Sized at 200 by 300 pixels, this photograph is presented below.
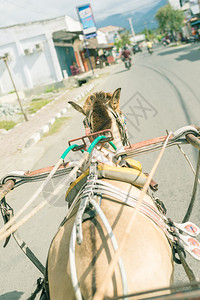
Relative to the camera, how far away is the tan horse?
1.32 m

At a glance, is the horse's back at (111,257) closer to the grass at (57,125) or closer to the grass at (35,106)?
the grass at (57,125)

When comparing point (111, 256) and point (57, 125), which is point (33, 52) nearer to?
point (57, 125)

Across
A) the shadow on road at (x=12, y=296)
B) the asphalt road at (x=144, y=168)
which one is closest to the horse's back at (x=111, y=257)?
the asphalt road at (x=144, y=168)

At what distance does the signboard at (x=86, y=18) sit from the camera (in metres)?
30.3

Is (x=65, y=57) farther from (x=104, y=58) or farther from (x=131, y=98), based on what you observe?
(x=131, y=98)

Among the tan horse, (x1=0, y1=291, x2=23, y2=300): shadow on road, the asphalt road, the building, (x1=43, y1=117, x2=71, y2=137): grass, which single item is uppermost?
the building

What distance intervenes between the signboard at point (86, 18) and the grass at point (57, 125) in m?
21.1

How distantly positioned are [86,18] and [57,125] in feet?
76.7

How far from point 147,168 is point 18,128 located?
8.52m

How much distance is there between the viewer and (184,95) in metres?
10.2

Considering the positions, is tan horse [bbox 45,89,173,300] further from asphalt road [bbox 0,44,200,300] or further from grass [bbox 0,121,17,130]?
grass [bbox 0,121,17,130]

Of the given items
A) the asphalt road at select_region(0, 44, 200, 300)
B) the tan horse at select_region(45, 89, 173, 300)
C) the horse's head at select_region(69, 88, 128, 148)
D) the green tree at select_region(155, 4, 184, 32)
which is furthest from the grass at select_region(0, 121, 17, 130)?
the green tree at select_region(155, 4, 184, 32)

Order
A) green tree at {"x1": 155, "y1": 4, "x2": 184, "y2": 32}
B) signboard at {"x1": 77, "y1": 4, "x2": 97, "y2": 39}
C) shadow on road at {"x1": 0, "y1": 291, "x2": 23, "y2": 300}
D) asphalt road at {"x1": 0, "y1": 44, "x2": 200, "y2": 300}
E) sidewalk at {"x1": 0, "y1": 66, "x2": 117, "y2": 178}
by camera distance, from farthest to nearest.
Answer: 1. green tree at {"x1": 155, "y1": 4, "x2": 184, "y2": 32}
2. signboard at {"x1": 77, "y1": 4, "x2": 97, "y2": 39}
3. sidewalk at {"x1": 0, "y1": 66, "x2": 117, "y2": 178}
4. asphalt road at {"x1": 0, "y1": 44, "x2": 200, "y2": 300}
5. shadow on road at {"x1": 0, "y1": 291, "x2": 23, "y2": 300}

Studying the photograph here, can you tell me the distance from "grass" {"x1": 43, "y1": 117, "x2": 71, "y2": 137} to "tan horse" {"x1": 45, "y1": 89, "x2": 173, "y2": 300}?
8795 mm
